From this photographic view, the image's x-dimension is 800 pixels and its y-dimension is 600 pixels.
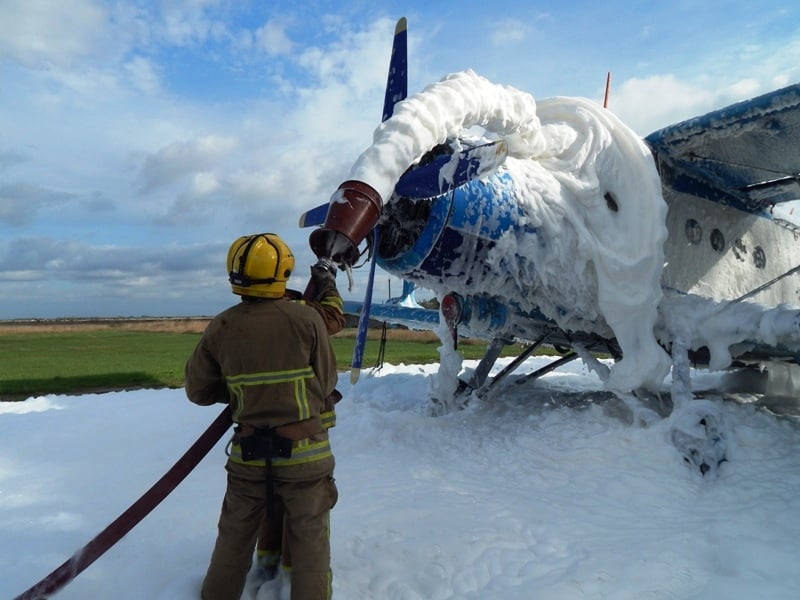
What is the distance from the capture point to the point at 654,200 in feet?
16.4

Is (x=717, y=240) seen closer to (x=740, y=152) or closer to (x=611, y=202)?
(x=740, y=152)

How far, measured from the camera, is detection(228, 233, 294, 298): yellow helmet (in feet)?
8.35

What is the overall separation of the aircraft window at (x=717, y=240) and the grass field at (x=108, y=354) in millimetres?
7870

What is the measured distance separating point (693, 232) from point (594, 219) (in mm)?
1843

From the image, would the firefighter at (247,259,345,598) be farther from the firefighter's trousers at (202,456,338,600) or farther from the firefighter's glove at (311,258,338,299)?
the firefighter's trousers at (202,456,338,600)

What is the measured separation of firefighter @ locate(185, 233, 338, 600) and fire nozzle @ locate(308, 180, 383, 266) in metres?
0.65

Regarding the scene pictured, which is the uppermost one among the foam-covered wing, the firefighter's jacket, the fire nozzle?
the foam-covered wing

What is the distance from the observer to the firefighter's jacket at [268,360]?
247 centimetres

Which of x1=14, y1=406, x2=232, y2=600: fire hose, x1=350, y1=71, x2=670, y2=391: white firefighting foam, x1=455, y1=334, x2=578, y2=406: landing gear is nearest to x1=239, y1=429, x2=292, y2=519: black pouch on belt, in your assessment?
x1=14, y1=406, x2=232, y2=600: fire hose

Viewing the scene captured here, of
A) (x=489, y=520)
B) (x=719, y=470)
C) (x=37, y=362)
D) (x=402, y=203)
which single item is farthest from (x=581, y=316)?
(x=37, y=362)

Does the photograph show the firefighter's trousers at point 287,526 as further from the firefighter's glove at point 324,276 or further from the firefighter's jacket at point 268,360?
the firefighter's glove at point 324,276

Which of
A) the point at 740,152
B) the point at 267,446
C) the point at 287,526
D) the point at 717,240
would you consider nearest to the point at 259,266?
the point at 267,446

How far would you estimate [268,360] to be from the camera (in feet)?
8.07

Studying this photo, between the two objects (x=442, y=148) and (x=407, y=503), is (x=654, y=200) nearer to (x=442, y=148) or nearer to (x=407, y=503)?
(x=442, y=148)
